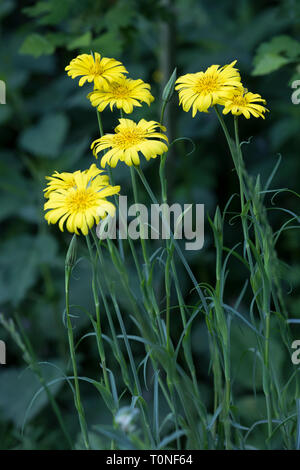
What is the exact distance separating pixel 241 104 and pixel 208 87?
37mm

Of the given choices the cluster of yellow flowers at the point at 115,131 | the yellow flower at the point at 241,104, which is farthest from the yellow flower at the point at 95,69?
the yellow flower at the point at 241,104

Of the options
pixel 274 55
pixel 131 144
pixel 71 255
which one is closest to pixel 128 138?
pixel 131 144

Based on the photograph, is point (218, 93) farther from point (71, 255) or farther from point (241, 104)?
point (71, 255)

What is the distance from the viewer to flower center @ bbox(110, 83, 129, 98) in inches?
20.7

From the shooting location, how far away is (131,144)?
1.58 feet

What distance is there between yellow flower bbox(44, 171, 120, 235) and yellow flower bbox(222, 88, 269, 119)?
0.12 meters

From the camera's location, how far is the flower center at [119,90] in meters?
0.53

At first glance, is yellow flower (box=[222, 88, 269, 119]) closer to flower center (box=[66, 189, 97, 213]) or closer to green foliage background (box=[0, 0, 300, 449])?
flower center (box=[66, 189, 97, 213])

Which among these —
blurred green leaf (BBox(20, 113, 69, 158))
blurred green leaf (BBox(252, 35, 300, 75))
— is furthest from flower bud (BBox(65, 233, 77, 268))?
blurred green leaf (BBox(20, 113, 69, 158))

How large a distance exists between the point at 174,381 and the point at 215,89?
0.26m

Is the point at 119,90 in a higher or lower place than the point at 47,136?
lower

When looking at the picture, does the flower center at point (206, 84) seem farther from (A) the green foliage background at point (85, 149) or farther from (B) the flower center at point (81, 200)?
(A) the green foliage background at point (85, 149)
